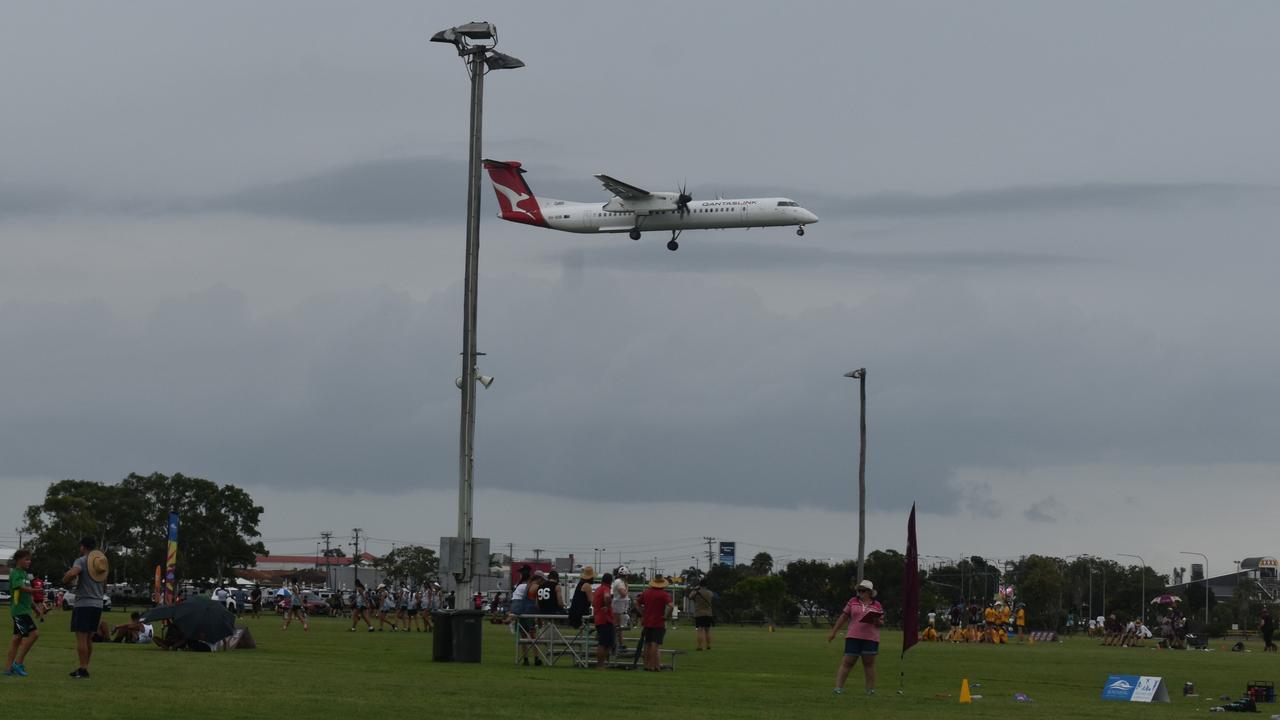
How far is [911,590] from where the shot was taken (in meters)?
20.7

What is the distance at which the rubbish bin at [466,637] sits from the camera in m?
25.7

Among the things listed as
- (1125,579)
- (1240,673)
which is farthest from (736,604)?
(1240,673)

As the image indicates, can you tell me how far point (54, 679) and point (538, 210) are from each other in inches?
2186

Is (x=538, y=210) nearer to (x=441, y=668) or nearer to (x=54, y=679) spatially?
(x=441, y=668)

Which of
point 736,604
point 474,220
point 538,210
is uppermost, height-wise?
point 538,210

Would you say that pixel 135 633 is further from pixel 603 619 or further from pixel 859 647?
pixel 859 647

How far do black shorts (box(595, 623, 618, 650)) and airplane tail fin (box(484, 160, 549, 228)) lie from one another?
49067mm

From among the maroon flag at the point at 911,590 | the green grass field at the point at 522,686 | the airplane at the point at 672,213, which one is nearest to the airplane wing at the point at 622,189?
the airplane at the point at 672,213

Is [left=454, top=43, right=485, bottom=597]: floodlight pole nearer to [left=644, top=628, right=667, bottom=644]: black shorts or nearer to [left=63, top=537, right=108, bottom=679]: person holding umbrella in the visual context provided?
[left=644, top=628, right=667, bottom=644]: black shorts

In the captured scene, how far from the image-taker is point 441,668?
2408 centimetres

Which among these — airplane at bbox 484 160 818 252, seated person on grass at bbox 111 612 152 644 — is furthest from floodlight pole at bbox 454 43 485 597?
airplane at bbox 484 160 818 252

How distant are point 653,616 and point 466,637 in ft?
10.6

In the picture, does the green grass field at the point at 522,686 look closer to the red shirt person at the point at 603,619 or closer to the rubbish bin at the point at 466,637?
the rubbish bin at the point at 466,637

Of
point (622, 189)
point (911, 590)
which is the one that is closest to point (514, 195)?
point (622, 189)
